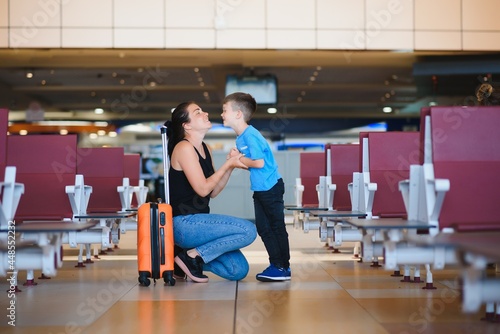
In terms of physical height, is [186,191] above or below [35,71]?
below

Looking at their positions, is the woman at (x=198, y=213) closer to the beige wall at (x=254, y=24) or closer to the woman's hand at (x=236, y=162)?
the woman's hand at (x=236, y=162)

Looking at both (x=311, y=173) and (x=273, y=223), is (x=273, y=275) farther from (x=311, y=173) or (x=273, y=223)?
(x=311, y=173)

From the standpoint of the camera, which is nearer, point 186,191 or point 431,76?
point 186,191

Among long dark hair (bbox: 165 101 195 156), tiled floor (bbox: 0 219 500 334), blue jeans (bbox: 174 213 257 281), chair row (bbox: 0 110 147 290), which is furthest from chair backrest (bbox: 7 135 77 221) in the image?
blue jeans (bbox: 174 213 257 281)

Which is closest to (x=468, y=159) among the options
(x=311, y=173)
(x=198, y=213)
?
(x=198, y=213)

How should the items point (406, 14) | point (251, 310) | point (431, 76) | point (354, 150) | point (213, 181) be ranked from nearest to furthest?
point (251, 310) → point (213, 181) → point (354, 150) → point (406, 14) → point (431, 76)

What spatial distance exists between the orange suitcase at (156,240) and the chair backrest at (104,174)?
3.37 metres

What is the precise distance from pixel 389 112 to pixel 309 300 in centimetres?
2554

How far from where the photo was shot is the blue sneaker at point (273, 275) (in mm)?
5992

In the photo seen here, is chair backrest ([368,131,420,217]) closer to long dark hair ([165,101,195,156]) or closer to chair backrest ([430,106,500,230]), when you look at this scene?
long dark hair ([165,101,195,156])

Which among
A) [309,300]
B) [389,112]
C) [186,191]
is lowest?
[309,300]

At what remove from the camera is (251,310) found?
4598 mm

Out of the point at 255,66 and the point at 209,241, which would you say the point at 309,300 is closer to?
the point at 209,241

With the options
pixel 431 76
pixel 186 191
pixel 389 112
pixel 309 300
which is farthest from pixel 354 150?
pixel 389 112
